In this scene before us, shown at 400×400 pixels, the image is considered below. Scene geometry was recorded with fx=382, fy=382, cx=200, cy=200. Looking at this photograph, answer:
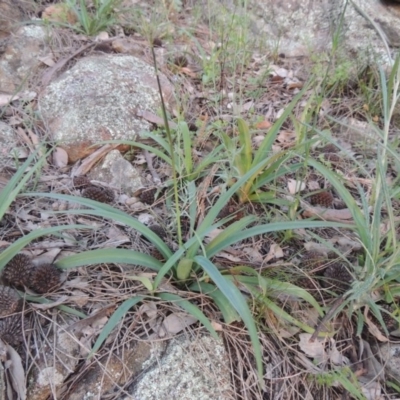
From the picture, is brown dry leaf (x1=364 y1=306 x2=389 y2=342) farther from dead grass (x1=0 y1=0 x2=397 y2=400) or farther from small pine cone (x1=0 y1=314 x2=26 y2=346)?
small pine cone (x1=0 y1=314 x2=26 y2=346)

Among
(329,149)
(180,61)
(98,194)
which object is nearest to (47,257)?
(98,194)

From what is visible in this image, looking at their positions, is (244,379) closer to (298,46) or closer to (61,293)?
(61,293)

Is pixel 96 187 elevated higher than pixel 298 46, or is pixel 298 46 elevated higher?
pixel 298 46

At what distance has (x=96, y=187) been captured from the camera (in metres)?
1.60

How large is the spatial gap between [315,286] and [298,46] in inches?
74.3

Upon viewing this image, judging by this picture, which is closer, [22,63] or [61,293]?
[61,293]

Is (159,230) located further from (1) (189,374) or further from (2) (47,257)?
(1) (189,374)

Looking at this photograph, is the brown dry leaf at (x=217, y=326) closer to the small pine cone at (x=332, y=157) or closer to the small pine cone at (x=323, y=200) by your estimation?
the small pine cone at (x=323, y=200)

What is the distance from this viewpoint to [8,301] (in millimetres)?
1100

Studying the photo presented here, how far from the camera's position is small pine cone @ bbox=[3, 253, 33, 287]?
1.15 meters

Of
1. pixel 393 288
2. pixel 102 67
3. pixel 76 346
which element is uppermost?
pixel 393 288

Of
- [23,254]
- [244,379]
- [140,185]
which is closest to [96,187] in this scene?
[140,185]

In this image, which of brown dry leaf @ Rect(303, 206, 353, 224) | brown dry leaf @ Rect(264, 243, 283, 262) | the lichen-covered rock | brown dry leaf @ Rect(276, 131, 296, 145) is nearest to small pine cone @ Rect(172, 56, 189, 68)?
the lichen-covered rock

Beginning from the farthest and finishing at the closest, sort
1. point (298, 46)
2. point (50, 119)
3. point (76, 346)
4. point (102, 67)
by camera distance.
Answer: point (298, 46) → point (102, 67) → point (50, 119) → point (76, 346)
